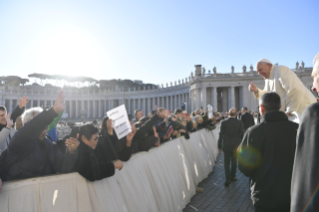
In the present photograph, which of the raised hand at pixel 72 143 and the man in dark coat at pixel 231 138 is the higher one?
the raised hand at pixel 72 143

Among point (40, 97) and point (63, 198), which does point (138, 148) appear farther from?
point (40, 97)

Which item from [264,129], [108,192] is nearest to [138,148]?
[108,192]

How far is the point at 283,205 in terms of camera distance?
10.7 feet

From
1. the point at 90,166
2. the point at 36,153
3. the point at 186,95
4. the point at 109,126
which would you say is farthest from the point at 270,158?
the point at 186,95

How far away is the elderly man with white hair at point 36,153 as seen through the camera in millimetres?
3121

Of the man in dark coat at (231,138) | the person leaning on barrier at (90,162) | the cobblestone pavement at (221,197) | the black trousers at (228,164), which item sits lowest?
the cobblestone pavement at (221,197)

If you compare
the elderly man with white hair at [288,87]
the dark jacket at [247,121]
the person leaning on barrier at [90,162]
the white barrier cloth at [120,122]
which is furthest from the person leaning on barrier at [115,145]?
the dark jacket at [247,121]

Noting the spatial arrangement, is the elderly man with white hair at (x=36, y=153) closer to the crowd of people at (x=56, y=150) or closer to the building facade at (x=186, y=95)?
the crowd of people at (x=56, y=150)

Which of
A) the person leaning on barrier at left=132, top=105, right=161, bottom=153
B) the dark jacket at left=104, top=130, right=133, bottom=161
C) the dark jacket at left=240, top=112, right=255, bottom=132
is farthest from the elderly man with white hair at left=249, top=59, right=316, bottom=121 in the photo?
the dark jacket at left=240, top=112, right=255, bottom=132

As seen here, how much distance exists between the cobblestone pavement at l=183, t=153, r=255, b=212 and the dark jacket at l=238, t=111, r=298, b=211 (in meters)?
3.32

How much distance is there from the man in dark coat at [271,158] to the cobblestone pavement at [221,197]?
328 centimetres

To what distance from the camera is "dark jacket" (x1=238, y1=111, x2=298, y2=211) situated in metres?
3.32

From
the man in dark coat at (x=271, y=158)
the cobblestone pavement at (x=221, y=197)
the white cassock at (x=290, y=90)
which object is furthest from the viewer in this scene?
the cobblestone pavement at (x=221, y=197)

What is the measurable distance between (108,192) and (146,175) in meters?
1.49
